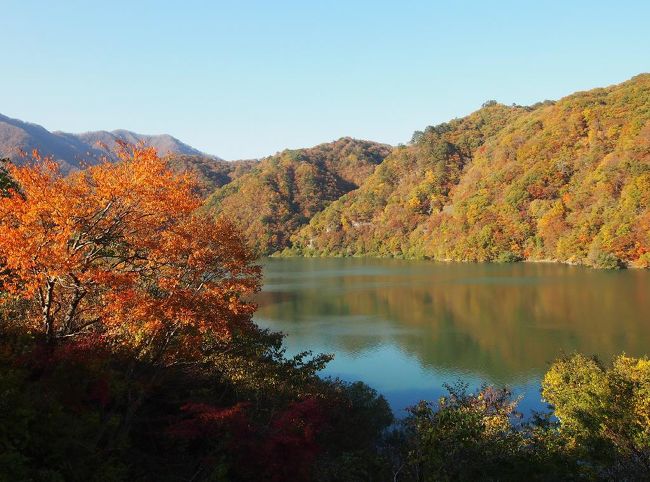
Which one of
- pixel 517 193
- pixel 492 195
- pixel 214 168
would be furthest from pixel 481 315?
pixel 214 168

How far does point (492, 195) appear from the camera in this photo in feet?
272

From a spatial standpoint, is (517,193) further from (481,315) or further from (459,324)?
(459,324)

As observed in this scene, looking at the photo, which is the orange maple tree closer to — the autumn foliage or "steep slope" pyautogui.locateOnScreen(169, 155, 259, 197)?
the autumn foliage

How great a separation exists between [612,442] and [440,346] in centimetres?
1526

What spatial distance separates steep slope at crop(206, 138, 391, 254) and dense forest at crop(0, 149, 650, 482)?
89.5 metres

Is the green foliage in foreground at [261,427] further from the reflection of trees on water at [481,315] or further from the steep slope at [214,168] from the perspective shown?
the steep slope at [214,168]

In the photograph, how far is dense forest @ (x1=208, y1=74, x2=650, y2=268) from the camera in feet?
210

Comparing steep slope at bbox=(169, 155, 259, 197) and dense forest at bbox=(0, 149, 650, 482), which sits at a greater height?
steep slope at bbox=(169, 155, 259, 197)

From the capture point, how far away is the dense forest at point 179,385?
771 centimetres

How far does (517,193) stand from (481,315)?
5016 centimetres

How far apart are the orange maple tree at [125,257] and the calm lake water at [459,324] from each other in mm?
8914

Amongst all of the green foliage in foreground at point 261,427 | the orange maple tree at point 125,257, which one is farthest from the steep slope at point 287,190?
the green foliage in foreground at point 261,427

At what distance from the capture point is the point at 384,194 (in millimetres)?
112938

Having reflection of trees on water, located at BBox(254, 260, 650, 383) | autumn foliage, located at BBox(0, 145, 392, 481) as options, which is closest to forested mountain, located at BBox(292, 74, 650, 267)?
reflection of trees on water, located at BBox(254, 260, 650, 383)
